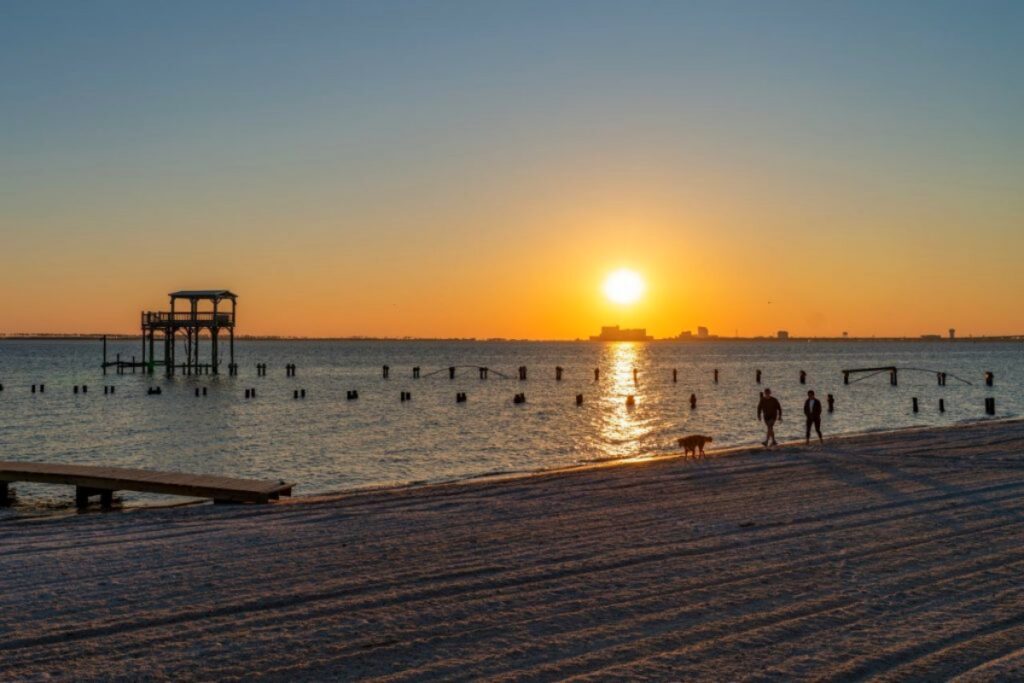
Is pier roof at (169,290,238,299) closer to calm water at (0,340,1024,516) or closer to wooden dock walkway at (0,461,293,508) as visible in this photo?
calm water at (0,340,1024,516)

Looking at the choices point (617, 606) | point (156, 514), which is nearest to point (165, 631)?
point (617, 606)

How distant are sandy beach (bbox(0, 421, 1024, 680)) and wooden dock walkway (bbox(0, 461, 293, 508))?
1.10 m

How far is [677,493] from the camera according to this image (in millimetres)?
16688

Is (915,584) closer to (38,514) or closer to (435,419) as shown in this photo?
(38,514)

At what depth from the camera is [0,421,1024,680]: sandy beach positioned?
741 cm

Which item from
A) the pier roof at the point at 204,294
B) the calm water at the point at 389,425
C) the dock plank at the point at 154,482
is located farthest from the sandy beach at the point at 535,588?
the pier roof at the point at 204,294

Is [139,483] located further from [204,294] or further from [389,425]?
[204,294]

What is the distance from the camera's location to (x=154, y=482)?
58.3 ft

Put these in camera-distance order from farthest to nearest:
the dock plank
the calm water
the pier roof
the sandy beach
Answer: the pier roof
the calm water
the dock plank
the sandy beach

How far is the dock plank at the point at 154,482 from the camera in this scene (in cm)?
1716

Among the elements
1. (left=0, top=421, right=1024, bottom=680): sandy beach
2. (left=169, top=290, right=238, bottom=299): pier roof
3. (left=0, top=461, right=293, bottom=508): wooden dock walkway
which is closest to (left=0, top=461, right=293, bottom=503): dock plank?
(left=0, top=461, right=293, bottom=508): wooden dock walkway

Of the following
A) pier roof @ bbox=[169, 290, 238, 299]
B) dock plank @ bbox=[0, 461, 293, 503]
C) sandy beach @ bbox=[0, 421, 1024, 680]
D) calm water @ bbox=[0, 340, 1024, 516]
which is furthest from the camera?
pier roof @ bbox=[169, 290, 238, 299]

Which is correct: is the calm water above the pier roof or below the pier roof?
below

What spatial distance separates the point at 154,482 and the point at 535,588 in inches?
422
